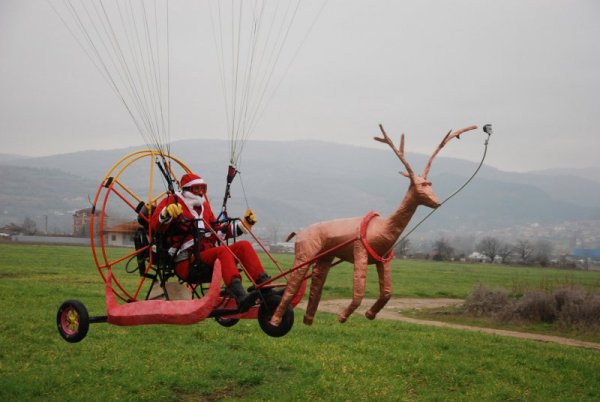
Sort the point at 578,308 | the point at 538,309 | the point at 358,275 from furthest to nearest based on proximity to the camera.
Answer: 1. the point at 538,309
2. the point at 578,308
3. the point at 358,275

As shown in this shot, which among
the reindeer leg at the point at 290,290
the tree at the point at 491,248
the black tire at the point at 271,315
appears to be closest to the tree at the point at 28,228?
the tree at the point at 491,248

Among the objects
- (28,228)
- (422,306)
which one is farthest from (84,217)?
(28,228)

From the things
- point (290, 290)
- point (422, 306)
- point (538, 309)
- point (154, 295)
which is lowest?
point (422, 306)

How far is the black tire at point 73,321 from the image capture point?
364 inches

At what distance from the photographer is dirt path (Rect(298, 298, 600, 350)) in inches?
1033

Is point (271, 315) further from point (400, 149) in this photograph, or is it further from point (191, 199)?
point (400, 149)

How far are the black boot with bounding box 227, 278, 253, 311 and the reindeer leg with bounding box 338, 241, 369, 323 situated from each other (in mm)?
1503

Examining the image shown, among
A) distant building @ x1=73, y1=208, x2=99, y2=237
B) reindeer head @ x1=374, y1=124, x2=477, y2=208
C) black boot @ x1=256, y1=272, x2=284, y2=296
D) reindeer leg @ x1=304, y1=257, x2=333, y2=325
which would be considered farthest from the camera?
distant building @ x1=73, y1=208, x2=99, y2=237

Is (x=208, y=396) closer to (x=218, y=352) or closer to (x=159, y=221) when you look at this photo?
(x=218, y=352)

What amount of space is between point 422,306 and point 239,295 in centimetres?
2899

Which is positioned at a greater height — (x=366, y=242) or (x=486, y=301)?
(x=366, y=242)

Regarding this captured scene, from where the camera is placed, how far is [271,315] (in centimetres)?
837

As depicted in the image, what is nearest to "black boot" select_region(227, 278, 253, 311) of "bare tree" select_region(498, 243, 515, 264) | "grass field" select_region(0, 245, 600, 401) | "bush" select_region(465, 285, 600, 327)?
"grass field" select_region(0, 245, 600, 401)

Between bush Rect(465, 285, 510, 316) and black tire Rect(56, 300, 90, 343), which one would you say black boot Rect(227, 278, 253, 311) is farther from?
bush Rect(465, 285, 510, 316)
